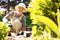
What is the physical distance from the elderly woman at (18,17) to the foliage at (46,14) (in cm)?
8

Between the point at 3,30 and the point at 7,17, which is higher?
the point at 7,17

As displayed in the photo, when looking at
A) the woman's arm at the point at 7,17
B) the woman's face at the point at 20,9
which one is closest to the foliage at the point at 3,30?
the woman's arm at the point at 7,17

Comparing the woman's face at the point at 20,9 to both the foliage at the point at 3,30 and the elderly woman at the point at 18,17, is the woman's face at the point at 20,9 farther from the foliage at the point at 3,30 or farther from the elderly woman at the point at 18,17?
the foliage at the point at 3,30

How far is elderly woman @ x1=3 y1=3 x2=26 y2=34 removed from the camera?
1.64 m

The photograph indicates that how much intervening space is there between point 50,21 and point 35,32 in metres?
0.16

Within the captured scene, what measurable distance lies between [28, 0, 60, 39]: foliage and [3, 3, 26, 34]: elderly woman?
0.25 ft

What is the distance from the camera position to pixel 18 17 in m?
1.65

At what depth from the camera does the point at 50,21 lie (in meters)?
1.58

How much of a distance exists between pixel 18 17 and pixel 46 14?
25 centimetres

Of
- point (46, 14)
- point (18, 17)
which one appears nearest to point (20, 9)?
point (18, 17)

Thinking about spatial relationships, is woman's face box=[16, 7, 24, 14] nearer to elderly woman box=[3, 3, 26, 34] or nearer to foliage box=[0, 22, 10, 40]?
elderly woman box=[3, 3, 26, 34]

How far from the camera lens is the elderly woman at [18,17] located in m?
1.64

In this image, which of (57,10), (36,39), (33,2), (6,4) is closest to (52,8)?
(57,10)

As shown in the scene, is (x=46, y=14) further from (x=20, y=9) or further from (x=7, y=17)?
(x=7, y=17)
